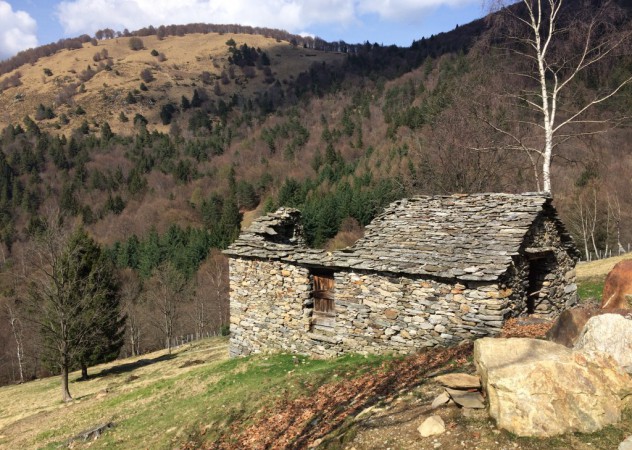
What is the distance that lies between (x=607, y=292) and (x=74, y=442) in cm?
1268

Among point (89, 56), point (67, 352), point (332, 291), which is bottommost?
point (67, 352)

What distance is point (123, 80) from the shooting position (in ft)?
544

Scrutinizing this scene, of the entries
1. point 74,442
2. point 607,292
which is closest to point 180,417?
point 74,442

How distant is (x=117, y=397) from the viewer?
51.2 ft

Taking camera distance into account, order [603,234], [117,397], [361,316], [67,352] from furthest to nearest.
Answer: [603,234] < [67,352] < [117,397] < [361,316]

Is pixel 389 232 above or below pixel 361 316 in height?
above

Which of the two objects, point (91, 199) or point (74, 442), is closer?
point (74, 442)

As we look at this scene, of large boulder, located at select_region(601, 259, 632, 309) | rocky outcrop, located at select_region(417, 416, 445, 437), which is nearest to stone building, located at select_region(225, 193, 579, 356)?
large boulder, located at select_region(601, 259, 632, 309)

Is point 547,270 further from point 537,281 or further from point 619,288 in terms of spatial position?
point 619,288

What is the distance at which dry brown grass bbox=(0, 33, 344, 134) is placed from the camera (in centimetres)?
14775

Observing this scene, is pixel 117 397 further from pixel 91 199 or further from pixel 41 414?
pixel 91 199

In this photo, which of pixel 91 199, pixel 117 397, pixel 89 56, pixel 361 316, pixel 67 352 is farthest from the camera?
pixel 89 56

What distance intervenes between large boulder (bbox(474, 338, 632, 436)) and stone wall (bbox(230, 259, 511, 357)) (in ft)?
14.3

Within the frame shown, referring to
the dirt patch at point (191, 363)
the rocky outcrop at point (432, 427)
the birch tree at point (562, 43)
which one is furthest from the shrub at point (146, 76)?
the rocky outcrop at point (432, 427)
